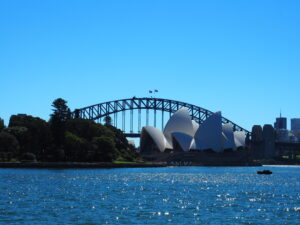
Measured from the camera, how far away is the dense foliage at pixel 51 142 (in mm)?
120062

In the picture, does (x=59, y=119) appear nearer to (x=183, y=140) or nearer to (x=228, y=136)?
(x=183, y=140)

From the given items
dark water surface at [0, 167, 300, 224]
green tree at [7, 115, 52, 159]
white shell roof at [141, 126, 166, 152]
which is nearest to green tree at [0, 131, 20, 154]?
green tree at [7, 115, 52, 159]

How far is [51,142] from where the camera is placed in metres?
123

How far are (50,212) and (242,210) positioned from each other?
44.0 feet

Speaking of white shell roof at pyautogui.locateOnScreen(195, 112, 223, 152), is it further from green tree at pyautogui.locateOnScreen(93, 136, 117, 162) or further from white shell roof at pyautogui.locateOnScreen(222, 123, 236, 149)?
green tree at pyautogui.locateOnScreen(93, 136, 117, 162)

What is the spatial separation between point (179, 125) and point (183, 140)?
451 centimetres

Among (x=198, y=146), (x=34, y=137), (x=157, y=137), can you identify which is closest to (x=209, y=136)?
(x=198, y=146)

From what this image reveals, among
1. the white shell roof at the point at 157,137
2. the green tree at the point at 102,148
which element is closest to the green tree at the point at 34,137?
the green tree at the point at 102,148

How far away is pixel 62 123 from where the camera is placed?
126m

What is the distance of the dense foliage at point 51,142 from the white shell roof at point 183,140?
49548 millimetres

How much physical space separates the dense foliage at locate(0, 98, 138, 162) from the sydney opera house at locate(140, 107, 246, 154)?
47.9m

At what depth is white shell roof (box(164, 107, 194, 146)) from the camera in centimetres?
18412

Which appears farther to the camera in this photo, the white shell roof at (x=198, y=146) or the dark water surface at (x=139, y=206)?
the white shell roof at (x=198, y=146)

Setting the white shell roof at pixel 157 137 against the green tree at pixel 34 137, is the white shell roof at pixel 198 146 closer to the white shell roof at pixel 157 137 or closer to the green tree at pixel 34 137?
the white shell roof at pixel 157 137
